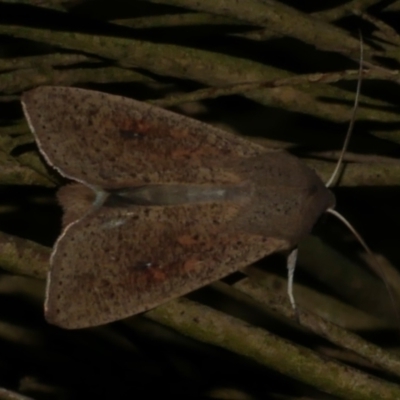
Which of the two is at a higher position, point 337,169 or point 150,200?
point 337,169

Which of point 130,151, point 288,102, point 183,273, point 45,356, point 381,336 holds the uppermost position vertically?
point 288,102

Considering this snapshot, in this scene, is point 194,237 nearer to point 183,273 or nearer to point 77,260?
point 183,273

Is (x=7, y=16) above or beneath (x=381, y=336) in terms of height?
above

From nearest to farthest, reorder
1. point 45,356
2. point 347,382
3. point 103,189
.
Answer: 1. point 347,382
2. point 103,189
3. point 45,356

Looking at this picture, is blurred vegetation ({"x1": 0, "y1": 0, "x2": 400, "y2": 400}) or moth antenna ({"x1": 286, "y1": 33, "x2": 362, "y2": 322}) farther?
moth antenna ({"x1": 286, "y1": 33, "x2": 362, "y2": 322})

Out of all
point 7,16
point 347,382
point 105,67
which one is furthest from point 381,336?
point 7,16
